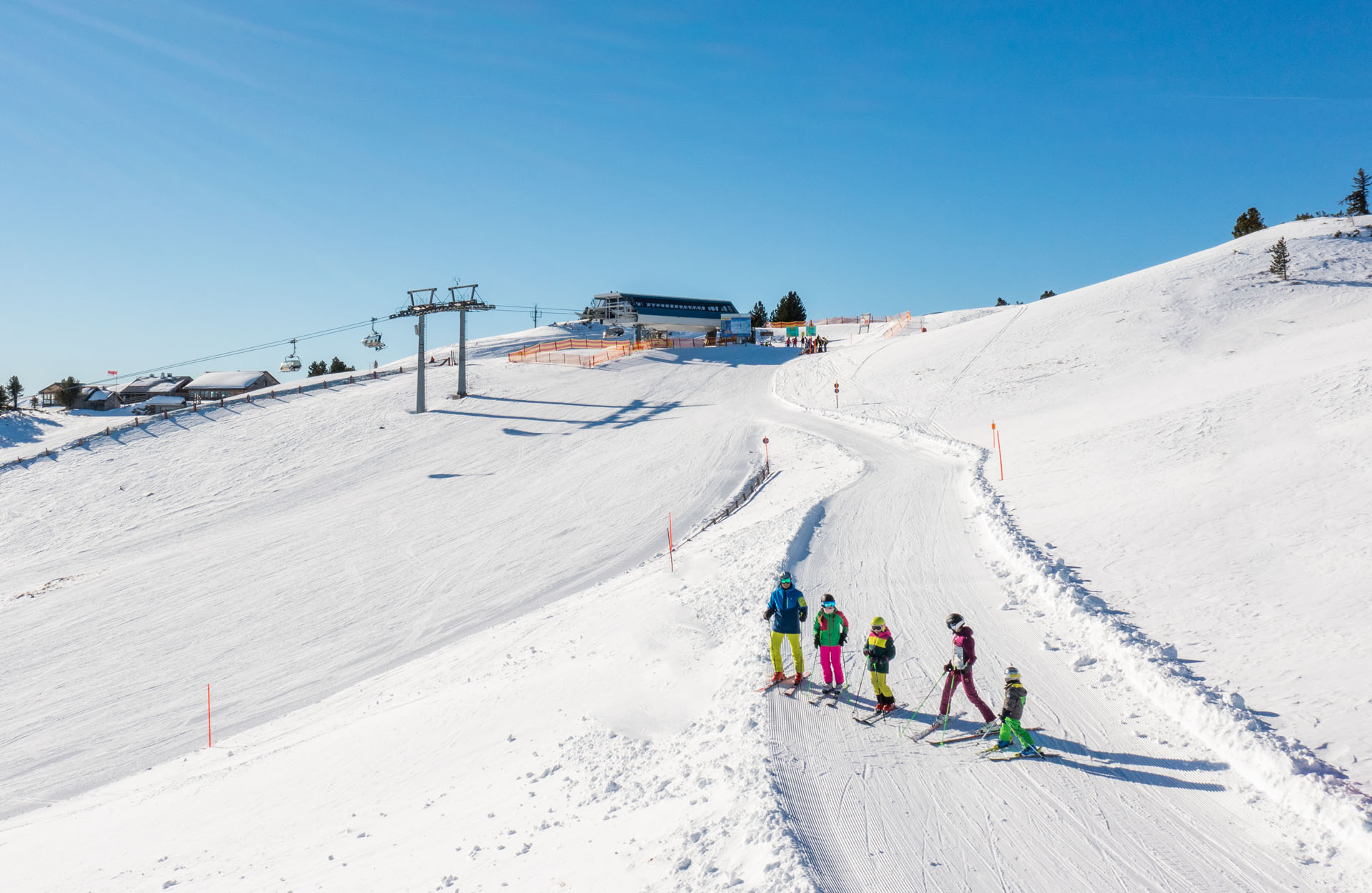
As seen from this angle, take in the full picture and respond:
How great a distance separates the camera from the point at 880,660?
9141mm

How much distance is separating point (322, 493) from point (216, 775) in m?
20.4

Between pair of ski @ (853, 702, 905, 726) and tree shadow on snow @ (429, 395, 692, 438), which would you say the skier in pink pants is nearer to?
pair of ski @ (853, 702, 905, 726)

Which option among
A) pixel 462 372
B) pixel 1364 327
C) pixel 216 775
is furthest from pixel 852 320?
pixel 216 775

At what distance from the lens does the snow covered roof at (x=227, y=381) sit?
65625mm

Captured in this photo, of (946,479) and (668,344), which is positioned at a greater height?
(668,344)

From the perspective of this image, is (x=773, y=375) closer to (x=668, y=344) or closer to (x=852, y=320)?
(x=668, y=344)

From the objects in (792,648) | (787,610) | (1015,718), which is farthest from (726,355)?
(1015,718)

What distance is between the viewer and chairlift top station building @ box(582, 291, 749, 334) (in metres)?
73.9

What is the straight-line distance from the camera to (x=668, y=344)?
214 ft

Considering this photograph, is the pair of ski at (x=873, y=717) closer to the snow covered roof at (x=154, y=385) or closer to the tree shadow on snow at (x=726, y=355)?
the tree shadow on snow at (x=726, y=355)

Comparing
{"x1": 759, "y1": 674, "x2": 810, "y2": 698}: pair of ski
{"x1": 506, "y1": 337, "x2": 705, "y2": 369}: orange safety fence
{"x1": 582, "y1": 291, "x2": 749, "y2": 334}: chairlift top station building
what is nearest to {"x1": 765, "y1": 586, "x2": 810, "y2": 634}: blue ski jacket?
{"x1": 759, "y1": 674, "x2": 810, "y2": 698}: pair of ski

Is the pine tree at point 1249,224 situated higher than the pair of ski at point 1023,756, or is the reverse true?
the pine tree at point 1249,224

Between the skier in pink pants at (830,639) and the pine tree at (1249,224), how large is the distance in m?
68.0

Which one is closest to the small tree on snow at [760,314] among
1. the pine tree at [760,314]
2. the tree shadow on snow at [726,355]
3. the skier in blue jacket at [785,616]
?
the pine tree at [760,314]
